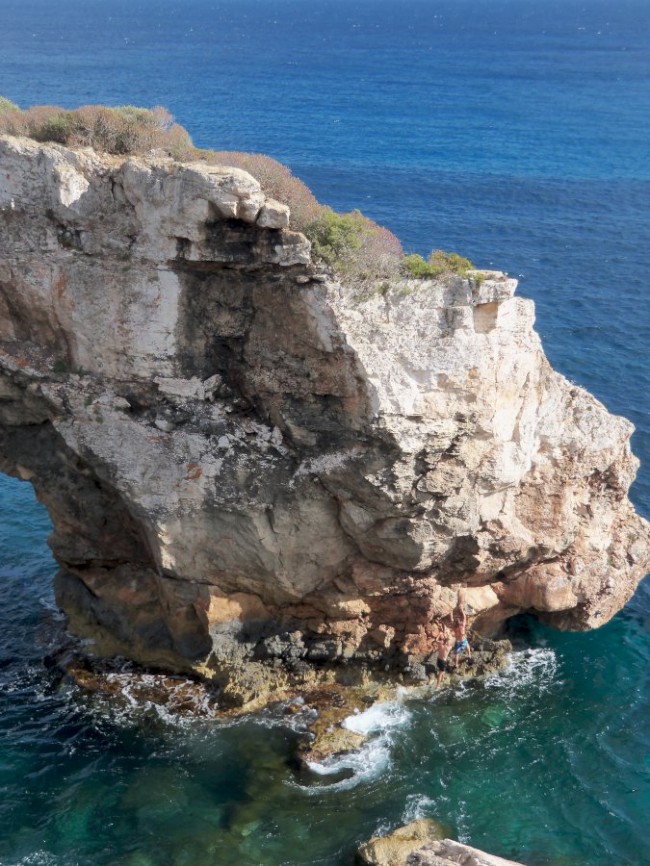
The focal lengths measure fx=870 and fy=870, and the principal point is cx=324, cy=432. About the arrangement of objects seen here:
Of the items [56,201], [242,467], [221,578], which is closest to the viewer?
[56,201]

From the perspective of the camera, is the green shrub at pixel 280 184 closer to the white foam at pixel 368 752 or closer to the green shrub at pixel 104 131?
the green shrub at pixel 104 131

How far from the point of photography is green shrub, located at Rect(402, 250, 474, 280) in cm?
2498

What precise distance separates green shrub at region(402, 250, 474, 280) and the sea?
14.6 m

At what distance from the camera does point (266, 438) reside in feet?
90.7

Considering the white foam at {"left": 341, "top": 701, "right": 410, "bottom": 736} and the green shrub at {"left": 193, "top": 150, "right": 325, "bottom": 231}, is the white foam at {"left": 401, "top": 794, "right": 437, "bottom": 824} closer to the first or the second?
the white foam at {"left": 341, "top": 701, "right": 410, "bottom": 736}

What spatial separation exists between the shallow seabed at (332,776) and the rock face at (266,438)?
7.84 feet

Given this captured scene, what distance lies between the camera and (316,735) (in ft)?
92.2

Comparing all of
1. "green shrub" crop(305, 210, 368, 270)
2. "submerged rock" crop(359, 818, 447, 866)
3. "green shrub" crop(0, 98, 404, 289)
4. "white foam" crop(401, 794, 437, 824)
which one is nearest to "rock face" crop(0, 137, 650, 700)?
"green shrub" crop(305, 210, 368, 270)

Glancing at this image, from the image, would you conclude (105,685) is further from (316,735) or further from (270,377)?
(270,377)

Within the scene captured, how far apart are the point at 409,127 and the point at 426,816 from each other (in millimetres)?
79111

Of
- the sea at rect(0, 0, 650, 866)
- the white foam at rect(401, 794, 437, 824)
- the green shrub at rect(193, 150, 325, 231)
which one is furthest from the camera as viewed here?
the white foam at rect(401, 794, 437, 824)

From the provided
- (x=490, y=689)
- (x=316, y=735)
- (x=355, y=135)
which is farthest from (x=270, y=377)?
(x=355, y=135)

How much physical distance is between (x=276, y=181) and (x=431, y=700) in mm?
17913

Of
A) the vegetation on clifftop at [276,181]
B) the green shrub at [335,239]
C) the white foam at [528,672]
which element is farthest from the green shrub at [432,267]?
the white foam at [528,672]
